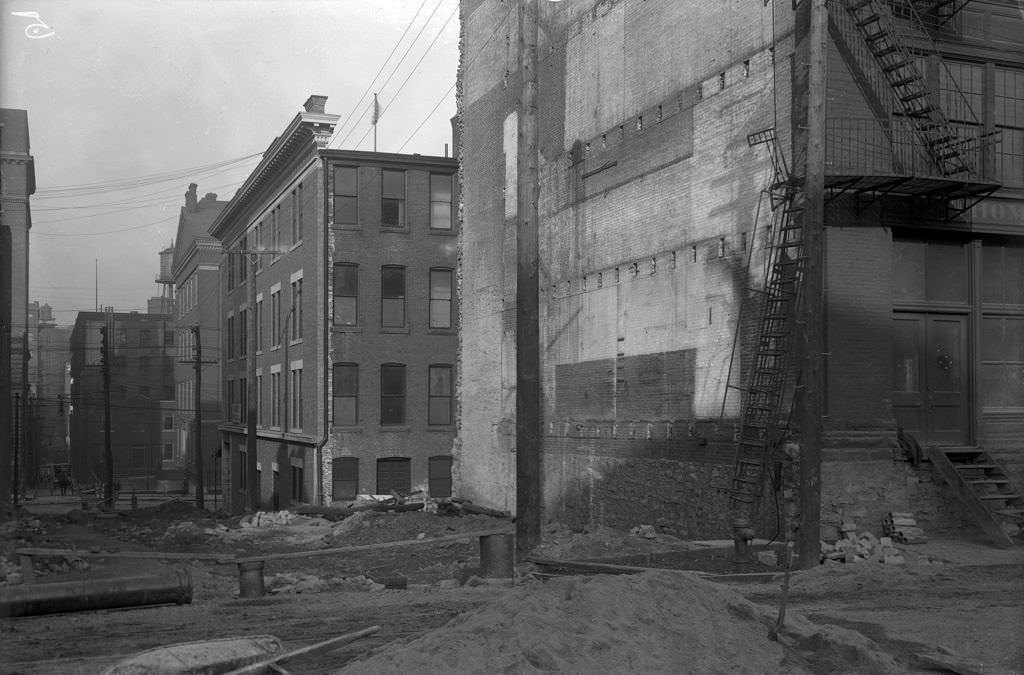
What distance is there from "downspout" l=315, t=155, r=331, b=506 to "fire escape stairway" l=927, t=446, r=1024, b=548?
23764 millimetres

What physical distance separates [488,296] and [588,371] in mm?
6487

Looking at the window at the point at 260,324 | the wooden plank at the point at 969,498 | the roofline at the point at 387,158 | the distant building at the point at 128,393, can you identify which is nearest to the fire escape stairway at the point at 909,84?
the wooden plank at the point at 969,498

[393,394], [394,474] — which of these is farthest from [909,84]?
[394,474]

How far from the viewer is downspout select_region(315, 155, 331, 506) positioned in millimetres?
36375

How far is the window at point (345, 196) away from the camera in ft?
123

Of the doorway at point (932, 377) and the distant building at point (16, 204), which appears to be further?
the distant building at point (16, 204)

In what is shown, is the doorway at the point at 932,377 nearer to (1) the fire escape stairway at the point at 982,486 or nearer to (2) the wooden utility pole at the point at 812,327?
(1) the fire escape stairway at the point at 982,486

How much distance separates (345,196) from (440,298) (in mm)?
5263

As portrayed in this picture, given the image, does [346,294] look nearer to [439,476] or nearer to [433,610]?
[439,476]

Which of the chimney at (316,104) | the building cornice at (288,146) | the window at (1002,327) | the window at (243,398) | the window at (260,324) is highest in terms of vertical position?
the chimney at (316,104)

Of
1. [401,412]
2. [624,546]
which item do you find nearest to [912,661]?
[624,546]

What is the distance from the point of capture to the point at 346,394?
37.1 m

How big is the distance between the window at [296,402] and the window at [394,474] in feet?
13.4

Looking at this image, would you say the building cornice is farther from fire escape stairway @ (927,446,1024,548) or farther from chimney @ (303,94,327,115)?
fire escape stairway @ (927,446,1024,548)
